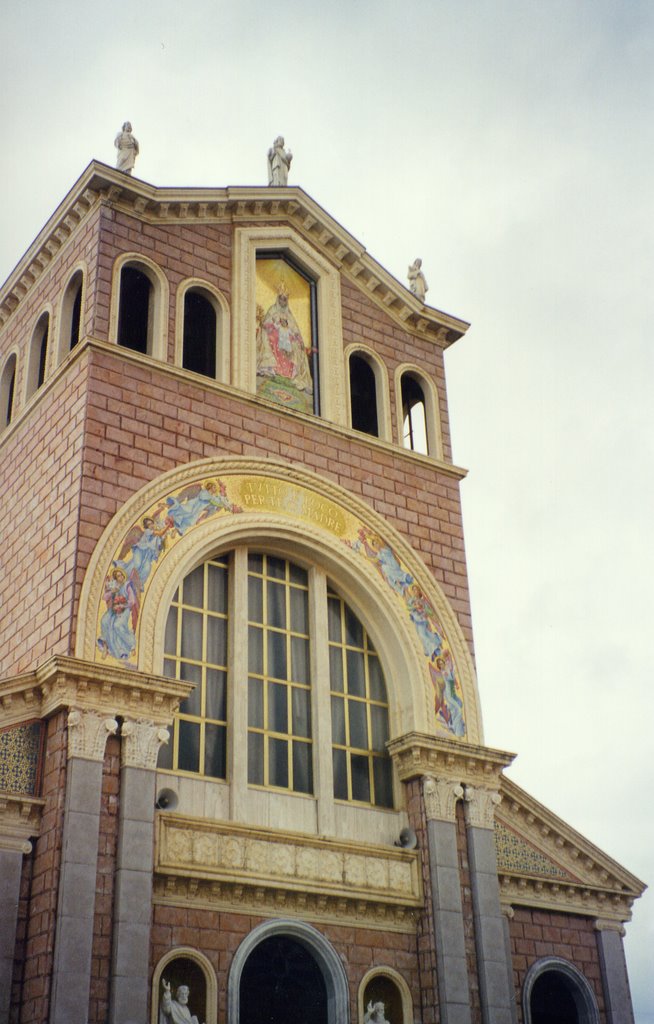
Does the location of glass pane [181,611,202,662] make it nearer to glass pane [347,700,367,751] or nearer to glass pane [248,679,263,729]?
glass pane [248,679,263,729]

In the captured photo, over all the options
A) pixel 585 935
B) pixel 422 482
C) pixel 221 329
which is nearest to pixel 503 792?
pixel 585 935

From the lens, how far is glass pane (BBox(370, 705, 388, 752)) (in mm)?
25094

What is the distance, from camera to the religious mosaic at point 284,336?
27.4 m

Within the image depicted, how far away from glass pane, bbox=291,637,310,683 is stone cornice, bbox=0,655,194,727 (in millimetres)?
3658

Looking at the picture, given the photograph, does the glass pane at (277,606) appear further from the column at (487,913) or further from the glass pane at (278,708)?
the column at (487,913)

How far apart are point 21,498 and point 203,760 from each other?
6.73 m

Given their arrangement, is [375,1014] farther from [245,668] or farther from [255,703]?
[245,668]

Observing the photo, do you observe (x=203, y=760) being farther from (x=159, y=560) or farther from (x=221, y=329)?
(x=221, y=329)

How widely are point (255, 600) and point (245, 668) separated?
5.36 ft

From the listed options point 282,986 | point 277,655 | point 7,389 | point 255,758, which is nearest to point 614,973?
point 282,986

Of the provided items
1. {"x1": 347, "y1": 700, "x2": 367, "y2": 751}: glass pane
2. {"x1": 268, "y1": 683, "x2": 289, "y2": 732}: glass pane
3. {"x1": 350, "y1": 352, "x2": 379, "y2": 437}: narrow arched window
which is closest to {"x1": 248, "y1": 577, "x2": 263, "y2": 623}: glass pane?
{"x1": 268, "y1": 683, "x2": 289, "y2": 732}: glass pane

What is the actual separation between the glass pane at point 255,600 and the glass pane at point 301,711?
1.55 metres

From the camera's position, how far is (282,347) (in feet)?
92.0

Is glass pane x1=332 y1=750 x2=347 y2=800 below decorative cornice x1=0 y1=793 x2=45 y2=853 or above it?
above
